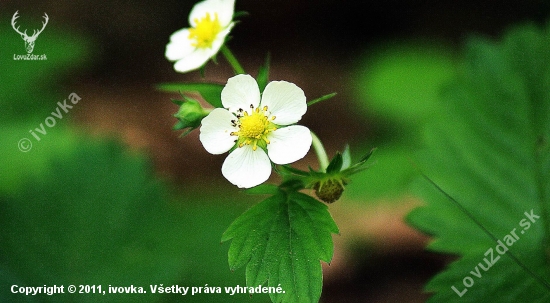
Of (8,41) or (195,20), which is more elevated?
(8,41)

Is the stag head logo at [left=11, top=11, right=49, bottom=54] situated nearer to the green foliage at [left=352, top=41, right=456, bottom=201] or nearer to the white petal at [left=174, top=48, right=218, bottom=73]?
the white petal at [left=174, top=48, right=218, bottom=73]

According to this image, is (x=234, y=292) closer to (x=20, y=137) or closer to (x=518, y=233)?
(x=518, y=233)

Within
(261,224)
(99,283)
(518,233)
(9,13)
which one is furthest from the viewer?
(9,13)

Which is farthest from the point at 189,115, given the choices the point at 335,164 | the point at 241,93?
the point at 335,164

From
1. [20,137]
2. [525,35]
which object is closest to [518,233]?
[525,35]

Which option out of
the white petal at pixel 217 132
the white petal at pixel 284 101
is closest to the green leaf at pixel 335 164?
the white petal at pixel 284 101
